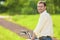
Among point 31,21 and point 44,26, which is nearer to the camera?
point 44,26

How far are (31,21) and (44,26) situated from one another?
149 inches

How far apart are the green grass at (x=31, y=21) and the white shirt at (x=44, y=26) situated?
3.40 meters

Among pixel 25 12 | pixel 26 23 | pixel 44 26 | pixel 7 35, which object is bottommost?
pixel 7 35

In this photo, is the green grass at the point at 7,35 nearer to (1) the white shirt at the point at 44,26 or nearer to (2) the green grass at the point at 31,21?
(2) the green grass at the point at 31,21

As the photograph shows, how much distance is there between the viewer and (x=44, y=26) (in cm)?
227

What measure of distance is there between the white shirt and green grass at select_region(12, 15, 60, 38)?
3.40 meters

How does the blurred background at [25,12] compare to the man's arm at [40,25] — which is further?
the blurred background at [25,12]

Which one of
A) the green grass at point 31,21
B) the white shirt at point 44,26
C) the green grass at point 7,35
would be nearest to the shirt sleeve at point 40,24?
the white shirt at point 44,26

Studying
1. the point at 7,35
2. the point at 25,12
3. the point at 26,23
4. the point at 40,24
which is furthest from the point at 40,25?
the point at 25,12

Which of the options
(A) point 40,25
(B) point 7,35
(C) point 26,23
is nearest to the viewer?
(A) point 40,25

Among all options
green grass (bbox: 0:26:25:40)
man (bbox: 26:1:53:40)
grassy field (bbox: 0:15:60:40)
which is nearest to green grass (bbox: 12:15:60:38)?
grassy field (bbox: 0:15:60:40)

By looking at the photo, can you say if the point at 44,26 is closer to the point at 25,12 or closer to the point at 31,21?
the point at 31,21

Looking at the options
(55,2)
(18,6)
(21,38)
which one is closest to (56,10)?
(55,2)

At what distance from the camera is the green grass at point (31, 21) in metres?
5.77
